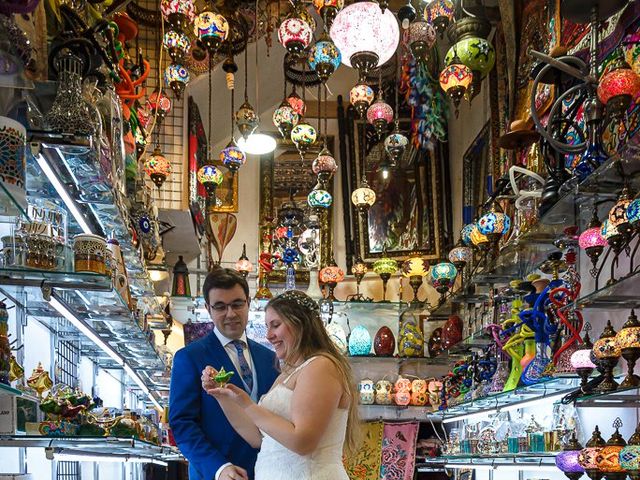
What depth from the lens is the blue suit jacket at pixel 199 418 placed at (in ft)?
8.80

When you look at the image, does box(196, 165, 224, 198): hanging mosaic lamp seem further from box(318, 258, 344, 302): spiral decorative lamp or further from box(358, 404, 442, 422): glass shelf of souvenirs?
box(358, 404, 442, 422): glass shelf of souvenirs

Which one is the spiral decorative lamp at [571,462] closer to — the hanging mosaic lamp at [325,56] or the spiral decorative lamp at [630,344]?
the spiral decorative lamp at [630,344]

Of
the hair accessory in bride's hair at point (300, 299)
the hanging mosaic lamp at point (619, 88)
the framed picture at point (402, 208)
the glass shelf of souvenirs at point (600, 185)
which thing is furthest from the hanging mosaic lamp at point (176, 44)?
the framed picture at point (402, 208)

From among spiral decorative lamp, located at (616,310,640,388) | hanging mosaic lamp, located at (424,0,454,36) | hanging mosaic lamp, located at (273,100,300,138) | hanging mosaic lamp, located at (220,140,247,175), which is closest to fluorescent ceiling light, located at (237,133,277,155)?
hanging mosaic lamp, located at (220,140,247,175)

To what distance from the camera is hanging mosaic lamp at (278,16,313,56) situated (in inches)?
177

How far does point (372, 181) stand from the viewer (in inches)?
361

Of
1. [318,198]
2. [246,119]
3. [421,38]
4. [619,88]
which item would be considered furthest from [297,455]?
[318,198]

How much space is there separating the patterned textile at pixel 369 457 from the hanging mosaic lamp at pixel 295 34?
13.4 feet

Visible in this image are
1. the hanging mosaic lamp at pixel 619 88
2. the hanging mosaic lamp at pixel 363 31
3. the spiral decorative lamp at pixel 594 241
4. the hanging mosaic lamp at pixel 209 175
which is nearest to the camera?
the hanging mosaic lamp at pixel 619 88

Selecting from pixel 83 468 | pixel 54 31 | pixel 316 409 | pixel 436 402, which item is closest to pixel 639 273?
pixel 316 409

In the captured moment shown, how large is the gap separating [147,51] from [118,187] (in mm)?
3626

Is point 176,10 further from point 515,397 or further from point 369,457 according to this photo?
point 369,457

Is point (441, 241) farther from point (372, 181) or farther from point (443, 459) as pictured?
point (443, 459)

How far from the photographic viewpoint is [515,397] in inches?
179
